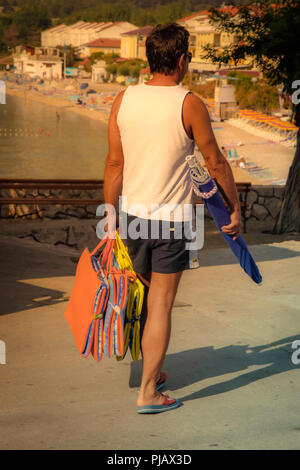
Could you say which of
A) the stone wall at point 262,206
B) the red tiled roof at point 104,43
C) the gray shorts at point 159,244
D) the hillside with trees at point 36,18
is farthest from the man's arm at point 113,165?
the hillside with trees at point 36,18

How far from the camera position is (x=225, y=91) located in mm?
60125

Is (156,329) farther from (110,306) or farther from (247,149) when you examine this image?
(247,149)

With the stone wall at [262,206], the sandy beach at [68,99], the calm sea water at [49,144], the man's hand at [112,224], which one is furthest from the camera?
the sandy beach at [68,99]

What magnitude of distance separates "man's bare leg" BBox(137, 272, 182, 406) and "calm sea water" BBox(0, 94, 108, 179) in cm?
4170

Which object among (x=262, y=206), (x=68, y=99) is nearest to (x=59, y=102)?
(x=68, y=99)

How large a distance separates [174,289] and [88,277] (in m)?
0.40

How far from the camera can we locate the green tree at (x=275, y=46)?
11.6 m

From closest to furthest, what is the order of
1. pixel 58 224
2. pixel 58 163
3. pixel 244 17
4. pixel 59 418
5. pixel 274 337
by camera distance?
pixel 59 418
pixel 274 337
pixel 58 224
pixel 244 17
pixel 58 163

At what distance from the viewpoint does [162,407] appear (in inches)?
118

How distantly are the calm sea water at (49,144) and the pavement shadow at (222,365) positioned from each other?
40.9 m

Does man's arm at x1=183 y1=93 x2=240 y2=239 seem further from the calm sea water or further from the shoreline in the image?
the shoreline

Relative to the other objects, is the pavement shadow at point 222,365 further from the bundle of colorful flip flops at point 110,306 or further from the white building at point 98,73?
the white building at point 98,73

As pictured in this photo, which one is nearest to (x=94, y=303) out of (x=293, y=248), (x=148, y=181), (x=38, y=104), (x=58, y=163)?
(x=148, y=181)

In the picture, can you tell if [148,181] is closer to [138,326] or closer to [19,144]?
[138,326]
